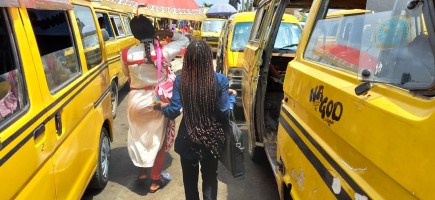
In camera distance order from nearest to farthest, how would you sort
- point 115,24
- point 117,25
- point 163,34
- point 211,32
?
point 163,34, point 115,24, point 117,25, point 211,32

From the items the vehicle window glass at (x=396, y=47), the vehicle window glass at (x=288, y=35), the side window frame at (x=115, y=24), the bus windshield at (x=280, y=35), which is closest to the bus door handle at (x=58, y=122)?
the vehicle window glass at (x=396, y=47)

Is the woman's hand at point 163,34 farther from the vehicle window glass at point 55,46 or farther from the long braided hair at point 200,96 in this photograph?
the long braided hair at point 200,96

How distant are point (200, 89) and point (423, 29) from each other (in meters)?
1.59

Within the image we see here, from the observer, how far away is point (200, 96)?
105 inches

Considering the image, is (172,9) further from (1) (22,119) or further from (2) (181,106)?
(1) (22,119)

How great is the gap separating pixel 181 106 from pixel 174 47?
3.76 ft

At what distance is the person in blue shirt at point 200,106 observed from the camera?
8.77ft

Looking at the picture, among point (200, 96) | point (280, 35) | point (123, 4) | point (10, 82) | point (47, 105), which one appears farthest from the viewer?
point (280, 35)

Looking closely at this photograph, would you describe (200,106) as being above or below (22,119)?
below

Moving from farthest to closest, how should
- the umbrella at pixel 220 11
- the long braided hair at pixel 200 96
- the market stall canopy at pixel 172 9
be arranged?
1. the umbrella at pixel 220 11
2. the market stall canopy at pixel 172 9
3. the long braided hair at pixel 200 96

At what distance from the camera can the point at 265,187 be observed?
4.03m

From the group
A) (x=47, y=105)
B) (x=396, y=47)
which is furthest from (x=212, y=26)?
(x=396, y=47)

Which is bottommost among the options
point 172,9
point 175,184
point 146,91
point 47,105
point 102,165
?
point 175,184

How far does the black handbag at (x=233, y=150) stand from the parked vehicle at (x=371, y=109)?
601 millimetres
